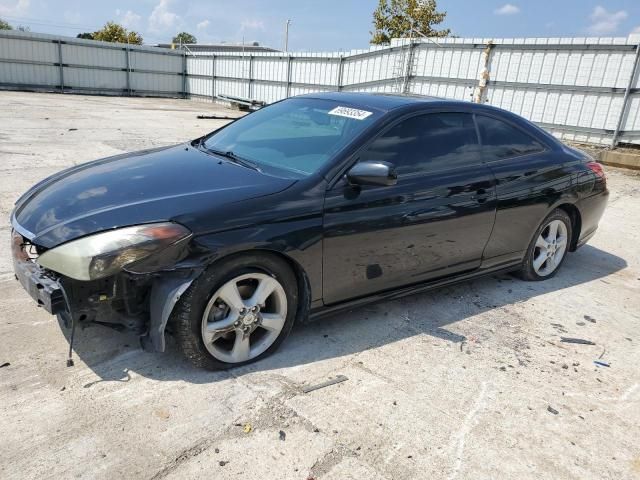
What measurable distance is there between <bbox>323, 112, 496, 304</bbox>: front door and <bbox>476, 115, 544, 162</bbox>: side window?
129 millimetres

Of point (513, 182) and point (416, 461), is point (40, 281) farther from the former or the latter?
point (513, 182)

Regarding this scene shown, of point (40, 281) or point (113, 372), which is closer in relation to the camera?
point (40, 281)

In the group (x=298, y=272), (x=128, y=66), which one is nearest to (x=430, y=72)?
(x=298, y=272)

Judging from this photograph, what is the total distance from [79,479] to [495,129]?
3718mm

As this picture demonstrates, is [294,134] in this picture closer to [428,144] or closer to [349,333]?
[428,144]

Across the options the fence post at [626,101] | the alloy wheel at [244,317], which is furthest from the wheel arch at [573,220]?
the fence post at [626,101]

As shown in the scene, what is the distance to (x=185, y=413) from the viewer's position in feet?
8.52

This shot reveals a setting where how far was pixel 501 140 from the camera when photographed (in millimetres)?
4203

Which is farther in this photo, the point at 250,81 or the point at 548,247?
the point at 250,81

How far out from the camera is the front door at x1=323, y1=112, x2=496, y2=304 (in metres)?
3.20

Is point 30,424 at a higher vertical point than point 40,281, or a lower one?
lower

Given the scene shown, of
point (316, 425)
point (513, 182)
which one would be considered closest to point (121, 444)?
point (316, 425)

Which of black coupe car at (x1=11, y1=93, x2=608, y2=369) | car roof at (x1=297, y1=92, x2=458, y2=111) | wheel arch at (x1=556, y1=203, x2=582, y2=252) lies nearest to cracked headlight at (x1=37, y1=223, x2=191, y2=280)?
black coupe car at (x1=11, y1=93, x2=608, y2=369)

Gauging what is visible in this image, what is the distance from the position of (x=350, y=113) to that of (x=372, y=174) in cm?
78
